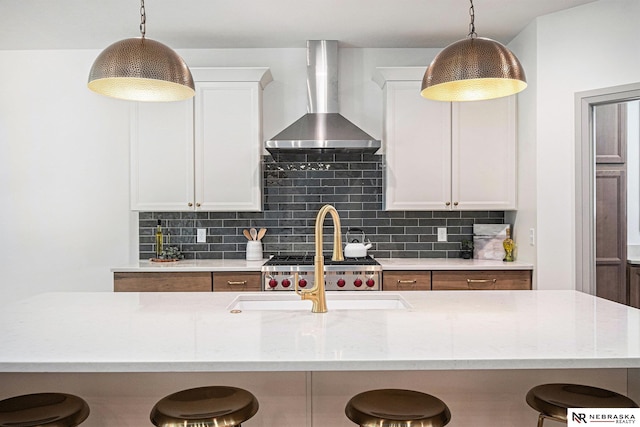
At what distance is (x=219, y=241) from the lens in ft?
14.9

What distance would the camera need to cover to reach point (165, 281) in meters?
3.91

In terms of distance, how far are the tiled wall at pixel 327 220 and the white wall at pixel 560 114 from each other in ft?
2.56

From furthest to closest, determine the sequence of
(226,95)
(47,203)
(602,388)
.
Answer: (47,203)
(226,95)
(602,388)

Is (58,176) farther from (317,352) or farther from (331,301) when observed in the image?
(317,352)

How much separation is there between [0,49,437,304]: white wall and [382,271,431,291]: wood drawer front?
1.28m

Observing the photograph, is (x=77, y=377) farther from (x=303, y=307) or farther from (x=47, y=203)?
(x=47, y=203)

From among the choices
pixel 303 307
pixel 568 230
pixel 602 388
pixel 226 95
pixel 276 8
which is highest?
pixel 276 8

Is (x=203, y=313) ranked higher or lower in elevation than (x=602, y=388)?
higher

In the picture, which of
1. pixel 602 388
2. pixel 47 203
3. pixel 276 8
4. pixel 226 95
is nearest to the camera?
pixel 602 388

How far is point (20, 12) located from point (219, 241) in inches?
86.3

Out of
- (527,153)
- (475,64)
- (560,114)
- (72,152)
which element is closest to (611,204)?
(527,153)

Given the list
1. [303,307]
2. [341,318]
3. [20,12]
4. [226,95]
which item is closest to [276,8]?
[226,95]

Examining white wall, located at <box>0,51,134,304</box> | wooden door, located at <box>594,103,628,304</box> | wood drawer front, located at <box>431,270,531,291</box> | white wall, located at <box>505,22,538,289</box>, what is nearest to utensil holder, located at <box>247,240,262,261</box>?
white wall, located at <box>0,51,134,304</box>

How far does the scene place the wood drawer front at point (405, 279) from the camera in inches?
155
